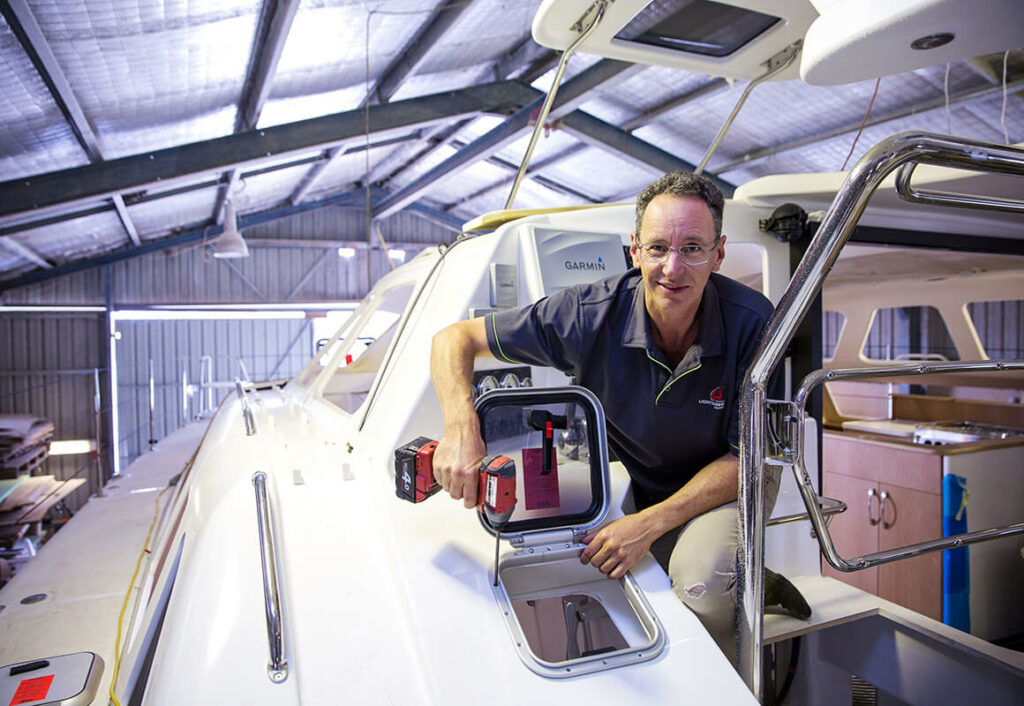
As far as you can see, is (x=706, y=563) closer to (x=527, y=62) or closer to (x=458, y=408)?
(x=458, y=408)

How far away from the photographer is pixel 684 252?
1.53 metres

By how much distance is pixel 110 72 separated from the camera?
416 centimetres

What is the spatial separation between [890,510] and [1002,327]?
37.1 ft

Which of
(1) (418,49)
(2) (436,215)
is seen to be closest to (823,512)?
(1) (418,49)

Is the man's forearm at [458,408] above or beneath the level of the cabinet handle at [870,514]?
above

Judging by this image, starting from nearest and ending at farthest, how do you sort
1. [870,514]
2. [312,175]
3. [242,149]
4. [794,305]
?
[794,305] → [870,514] → [242,149] → [312,175]

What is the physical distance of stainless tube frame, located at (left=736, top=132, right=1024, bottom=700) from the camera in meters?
1.04

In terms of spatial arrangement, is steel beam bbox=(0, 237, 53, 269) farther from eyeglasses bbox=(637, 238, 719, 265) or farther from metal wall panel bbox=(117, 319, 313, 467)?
eyeglasses bbox=(637, 238, 719, 265)

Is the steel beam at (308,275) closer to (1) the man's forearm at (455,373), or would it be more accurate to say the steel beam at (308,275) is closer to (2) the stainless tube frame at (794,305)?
(1) the man's forearm at (455,373)

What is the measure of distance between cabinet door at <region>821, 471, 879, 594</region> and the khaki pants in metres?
2.03

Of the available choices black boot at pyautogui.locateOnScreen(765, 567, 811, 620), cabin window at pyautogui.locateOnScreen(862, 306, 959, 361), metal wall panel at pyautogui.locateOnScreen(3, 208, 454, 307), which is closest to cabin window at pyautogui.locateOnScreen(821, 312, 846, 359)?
cabin window at pyautogui.locateOnScreen(862, 306, 959, 361)

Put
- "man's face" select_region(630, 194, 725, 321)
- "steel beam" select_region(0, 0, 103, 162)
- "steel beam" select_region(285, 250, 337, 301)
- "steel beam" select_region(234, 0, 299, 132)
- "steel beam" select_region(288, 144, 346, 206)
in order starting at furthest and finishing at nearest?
"steel beam" select_region(285, 250, 337, 301) → "steel beam" select_region(288, 144, 346, 206) → "steel beam" select_region(234, 0, 299, 132) → "steel beam" select_region(0, 0, 103, 162) → "man's face" select_region(630, 194, 725, 321)

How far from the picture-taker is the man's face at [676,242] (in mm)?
1521

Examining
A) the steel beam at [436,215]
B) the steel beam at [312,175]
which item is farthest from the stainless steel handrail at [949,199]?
the steel beam at [436,215]
